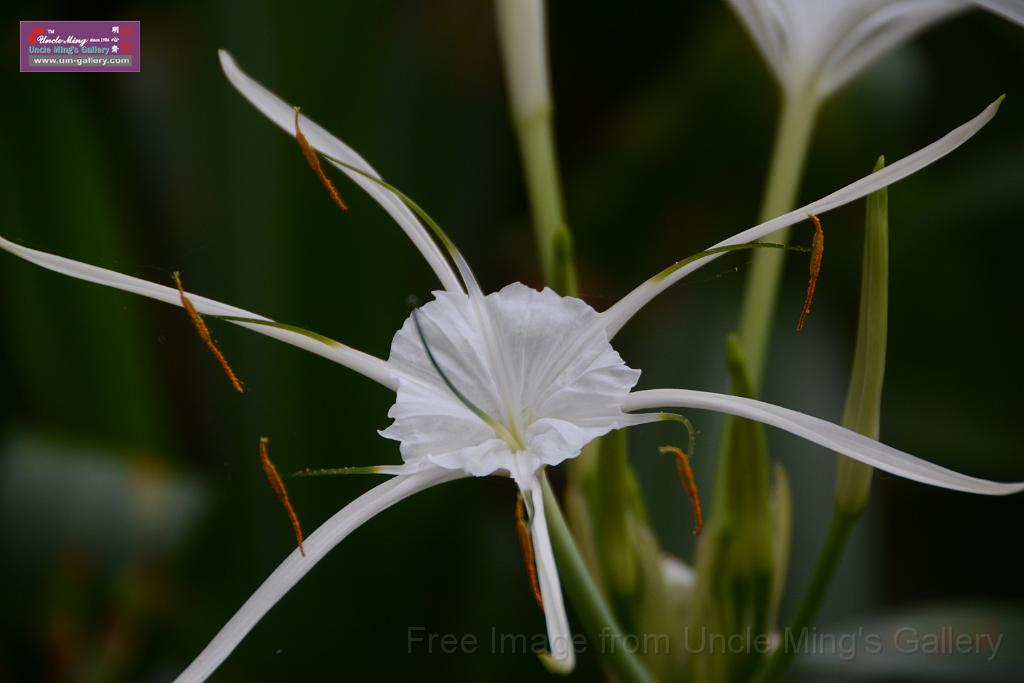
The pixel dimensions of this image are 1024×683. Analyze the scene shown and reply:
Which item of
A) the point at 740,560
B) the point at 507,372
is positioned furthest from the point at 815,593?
the point at 507,372

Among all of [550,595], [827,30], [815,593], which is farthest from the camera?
[827,30]

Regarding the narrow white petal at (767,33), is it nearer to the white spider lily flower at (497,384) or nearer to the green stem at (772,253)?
the green stem at (772,253)

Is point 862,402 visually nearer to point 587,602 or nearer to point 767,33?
point 587,602

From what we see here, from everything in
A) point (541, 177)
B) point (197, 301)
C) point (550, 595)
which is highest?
point (541, 177)

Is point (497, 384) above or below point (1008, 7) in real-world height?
below

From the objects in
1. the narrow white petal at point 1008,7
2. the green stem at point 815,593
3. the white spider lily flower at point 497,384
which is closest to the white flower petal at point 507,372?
the white spider lily flower at point 497,384

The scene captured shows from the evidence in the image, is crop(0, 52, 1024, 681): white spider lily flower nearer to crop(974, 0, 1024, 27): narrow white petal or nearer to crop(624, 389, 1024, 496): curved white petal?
crop(624, 389, 1024, 496): curved white petal

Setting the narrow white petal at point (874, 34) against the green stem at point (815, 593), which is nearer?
the green stem at point (815, 593)
